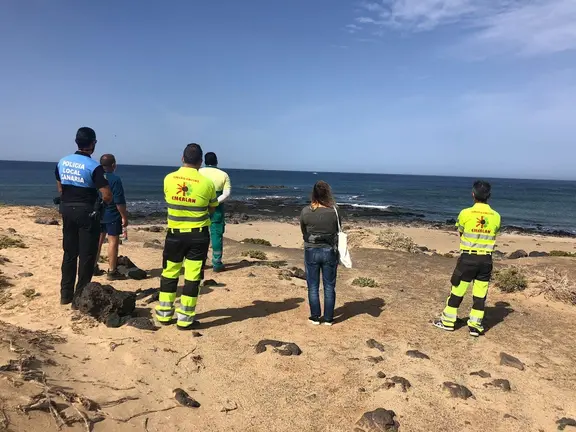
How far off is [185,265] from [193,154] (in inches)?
59.0

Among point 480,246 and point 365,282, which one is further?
point 365,282

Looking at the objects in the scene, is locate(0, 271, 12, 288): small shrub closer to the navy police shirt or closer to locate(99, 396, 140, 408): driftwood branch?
the navy police shirt

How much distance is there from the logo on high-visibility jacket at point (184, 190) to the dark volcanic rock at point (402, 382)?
11.1ft

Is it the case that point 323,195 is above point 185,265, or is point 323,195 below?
above

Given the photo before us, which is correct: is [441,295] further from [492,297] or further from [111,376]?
[111,376]

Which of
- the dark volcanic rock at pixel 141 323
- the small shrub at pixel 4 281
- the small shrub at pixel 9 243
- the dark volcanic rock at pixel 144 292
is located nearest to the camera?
the dark volcanic rock at pixel 141 323

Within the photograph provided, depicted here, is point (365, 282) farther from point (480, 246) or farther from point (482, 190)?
point (482, 190)

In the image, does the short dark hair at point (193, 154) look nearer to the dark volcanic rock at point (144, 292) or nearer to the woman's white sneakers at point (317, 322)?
the dark volcanic rock at point (144, 292)

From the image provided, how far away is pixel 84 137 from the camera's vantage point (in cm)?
582

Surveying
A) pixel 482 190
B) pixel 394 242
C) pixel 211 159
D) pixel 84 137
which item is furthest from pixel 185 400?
pixel 394 242

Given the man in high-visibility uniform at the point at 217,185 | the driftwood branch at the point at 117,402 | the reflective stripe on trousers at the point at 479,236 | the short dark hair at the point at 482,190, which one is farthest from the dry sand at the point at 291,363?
the short dark hair at the point at 482,190

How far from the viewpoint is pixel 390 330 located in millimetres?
6461

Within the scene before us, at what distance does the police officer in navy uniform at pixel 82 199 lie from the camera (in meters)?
5.80

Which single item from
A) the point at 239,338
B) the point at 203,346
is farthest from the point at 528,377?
the point at 203,346
